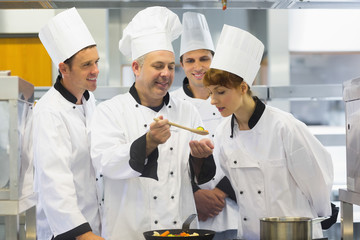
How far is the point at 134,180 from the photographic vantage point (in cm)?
226

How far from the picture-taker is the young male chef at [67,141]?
Result: 2197 mm

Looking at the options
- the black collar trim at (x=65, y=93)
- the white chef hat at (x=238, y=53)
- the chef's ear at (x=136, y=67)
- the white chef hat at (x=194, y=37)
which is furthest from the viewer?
the white chef hat at (x=194, y=37)

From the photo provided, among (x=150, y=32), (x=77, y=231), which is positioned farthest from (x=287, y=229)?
(x=150, y=32)

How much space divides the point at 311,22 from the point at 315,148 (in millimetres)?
3647

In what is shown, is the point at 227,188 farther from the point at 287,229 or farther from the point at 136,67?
the point at 287,229

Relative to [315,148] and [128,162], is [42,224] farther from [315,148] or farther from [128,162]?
[315,148]

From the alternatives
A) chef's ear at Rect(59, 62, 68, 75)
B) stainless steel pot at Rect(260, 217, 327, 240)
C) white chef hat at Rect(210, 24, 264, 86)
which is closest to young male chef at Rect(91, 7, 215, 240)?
white chef hat at Rect(210, 24, 264, 86)

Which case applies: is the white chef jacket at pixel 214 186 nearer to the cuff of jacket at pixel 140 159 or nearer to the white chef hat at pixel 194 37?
the white chef hat at pixel 194 37

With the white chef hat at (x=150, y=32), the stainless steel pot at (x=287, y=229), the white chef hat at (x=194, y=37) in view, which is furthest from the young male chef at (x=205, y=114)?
the stainless steel pot at (x=287, y=229)

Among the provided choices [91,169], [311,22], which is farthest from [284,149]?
[311,22]

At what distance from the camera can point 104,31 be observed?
15.8ft

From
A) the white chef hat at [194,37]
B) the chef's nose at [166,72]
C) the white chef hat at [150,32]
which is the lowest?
the chef's nose at [166,72]

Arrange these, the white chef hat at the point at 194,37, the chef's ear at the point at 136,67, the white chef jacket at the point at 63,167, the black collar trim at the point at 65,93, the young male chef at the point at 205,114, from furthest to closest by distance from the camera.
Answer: the white chef hat at the point at 194,37 < the young male chef at the point at 205,114 < the black collar trim at the point at 65,93 < the chef's ear at the point at 136,67 < the white chef jacket at the point at 63,167

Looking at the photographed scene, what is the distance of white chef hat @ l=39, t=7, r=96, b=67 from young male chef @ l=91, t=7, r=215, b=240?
0.29 meters
